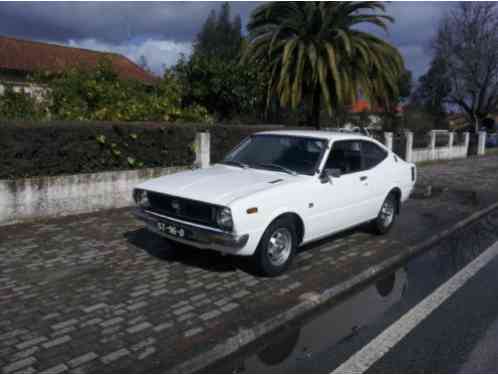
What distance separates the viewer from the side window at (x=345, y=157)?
19.6 feet

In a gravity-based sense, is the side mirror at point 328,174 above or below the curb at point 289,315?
above

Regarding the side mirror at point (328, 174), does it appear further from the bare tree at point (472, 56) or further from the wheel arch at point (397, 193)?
the bare tree at point (472, 56)

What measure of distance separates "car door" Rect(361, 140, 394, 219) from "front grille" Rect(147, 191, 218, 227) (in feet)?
8.58

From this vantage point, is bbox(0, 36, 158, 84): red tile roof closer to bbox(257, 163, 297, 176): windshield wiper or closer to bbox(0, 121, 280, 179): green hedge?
bbox(0, 121, 280, 179): green hedge

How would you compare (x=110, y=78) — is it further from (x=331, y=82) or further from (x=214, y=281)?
(x=214, y=281)

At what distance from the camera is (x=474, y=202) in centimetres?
1073

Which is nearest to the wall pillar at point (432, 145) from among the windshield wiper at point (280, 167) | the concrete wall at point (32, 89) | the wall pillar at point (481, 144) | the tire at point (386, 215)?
the wall pillar at point (481, 144)

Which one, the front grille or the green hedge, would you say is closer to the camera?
the front grille

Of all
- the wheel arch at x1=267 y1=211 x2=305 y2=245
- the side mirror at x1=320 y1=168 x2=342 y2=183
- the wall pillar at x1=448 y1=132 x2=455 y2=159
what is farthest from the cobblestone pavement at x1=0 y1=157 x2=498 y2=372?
the wall pillar at x1=448 y1=132 x2=455 y2=159

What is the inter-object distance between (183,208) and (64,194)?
3.71 metres

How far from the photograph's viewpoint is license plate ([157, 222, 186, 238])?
4994 millimetres

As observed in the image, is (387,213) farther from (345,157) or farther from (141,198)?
(141,198)

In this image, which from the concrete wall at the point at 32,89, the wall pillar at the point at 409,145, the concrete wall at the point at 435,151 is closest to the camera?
the concrete wall at the point at 32,89

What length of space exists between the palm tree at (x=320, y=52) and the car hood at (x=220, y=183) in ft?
32.7
